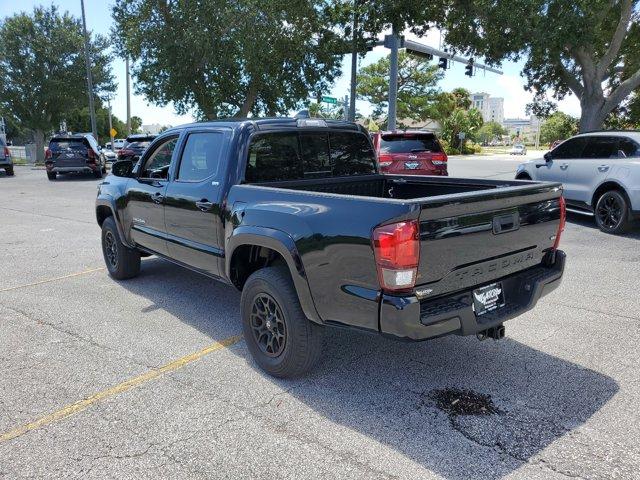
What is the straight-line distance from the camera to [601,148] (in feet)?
29.9

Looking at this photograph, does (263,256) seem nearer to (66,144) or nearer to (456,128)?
(66,144)

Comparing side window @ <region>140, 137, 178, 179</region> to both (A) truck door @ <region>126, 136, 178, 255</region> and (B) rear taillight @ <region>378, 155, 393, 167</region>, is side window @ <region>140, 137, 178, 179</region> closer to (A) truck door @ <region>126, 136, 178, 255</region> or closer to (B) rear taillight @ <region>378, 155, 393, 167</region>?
(A) truck door @ <region>126, 136, 178, 255</region>

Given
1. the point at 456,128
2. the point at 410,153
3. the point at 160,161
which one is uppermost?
the point at 456,128

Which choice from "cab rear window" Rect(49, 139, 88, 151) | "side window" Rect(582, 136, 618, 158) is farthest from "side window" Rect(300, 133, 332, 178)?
"cab rear window" Rect(49, 139, 88, 151)

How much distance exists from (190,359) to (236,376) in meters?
0.50

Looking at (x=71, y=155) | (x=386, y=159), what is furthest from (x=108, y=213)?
(x=71, y=155)

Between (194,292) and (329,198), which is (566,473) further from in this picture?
(194,292)

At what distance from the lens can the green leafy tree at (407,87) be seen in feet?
194

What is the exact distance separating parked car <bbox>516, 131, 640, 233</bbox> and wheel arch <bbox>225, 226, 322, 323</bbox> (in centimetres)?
691

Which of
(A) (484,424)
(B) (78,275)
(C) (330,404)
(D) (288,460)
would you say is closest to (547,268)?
(A) (484,424)

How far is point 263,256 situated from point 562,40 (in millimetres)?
12724

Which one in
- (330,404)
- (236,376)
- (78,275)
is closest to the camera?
(330,404)

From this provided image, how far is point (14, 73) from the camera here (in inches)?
1300

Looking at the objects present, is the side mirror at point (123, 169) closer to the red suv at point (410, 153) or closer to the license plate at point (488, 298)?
Answer: the license plate at point (488, 298)
